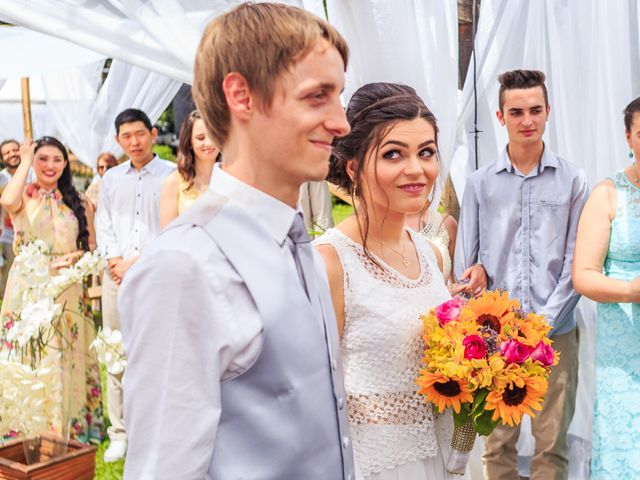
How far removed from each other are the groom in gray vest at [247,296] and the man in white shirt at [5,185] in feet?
25.2

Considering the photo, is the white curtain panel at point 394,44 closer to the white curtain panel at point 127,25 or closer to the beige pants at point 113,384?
the white curtain panel at point 127,25

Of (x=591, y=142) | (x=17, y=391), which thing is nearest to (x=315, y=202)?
(x=591, y=142)

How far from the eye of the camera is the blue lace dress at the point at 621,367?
3.45 meters

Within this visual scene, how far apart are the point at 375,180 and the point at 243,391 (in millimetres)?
1196

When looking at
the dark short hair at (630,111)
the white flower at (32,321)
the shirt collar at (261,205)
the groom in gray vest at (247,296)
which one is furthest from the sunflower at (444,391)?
the dark short hair at (630,111)

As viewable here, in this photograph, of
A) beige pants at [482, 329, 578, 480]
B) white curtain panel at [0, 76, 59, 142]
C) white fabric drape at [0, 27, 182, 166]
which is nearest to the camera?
beige pants at [482, 329, 578, 480]

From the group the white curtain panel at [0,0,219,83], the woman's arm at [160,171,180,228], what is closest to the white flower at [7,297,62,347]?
the white curtain panel at [0,0,219,83]

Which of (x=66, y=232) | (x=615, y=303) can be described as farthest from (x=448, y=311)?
(x=66, y=232)

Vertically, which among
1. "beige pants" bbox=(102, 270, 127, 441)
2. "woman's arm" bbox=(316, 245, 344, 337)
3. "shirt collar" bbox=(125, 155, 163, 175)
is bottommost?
"beige pants" bbox=(102, 270, 127, 441)

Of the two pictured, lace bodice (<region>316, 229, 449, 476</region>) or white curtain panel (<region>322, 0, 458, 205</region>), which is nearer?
lace bodice (<region>316, 229, 449, 476</region>)

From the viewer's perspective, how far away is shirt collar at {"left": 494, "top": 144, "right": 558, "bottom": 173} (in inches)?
162

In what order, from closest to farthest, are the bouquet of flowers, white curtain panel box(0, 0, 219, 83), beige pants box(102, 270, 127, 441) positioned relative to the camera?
the bouquet of flowers
white curtain panel box(0, 0, 219, 83)
beige pants box(102, 270, 127, 441)

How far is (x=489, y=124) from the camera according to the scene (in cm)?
455

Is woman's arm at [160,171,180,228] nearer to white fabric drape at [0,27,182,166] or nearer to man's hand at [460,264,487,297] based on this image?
man's hand at [460,264,487,297]
